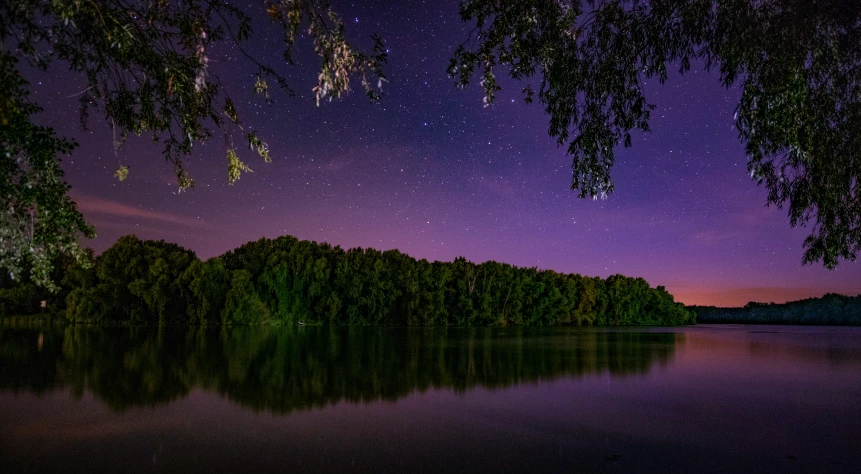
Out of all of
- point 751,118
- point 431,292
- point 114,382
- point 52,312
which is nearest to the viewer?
point 751,118

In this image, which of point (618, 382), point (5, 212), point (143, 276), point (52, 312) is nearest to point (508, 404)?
point (618, 382)

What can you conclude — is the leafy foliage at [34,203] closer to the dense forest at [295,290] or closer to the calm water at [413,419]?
the calm water at [413,419]

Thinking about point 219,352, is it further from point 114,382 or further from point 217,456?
point 217,456

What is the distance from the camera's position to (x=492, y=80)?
9570 mm

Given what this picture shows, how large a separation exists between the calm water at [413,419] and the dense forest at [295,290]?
57.5 metres

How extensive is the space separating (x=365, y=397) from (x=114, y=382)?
7.88m

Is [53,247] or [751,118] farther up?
[751,118]

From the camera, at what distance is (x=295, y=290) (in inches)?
3265

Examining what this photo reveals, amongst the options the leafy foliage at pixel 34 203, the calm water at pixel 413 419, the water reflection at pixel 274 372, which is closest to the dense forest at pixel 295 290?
the water reflection at pixel 274 372

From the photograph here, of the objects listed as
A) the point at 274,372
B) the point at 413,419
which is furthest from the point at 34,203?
the point at 274,372

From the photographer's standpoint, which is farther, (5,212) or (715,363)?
(715,363)

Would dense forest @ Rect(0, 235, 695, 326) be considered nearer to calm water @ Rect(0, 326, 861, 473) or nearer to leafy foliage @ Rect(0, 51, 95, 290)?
calm water @ Rect(0, 326, 861, 473)

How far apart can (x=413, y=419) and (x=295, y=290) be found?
75.5 metres

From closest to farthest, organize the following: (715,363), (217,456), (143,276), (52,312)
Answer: (217,456)
(715,363)
(143,276)
(52,312)
